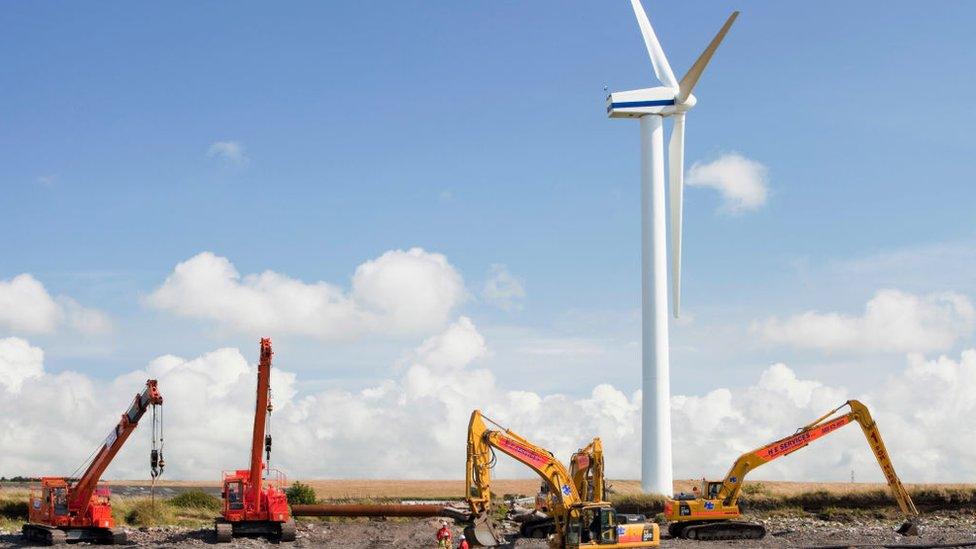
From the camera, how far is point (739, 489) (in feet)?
152

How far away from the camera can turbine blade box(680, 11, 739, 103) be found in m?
56.2

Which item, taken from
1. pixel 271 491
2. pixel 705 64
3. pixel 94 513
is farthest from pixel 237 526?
pixel 705 64

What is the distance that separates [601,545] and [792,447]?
15.7 meters

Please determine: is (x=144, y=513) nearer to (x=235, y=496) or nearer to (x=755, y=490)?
(x=235, y=496)

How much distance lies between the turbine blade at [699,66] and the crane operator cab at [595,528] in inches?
1185

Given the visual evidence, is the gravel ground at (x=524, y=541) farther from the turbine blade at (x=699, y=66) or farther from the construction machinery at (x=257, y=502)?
→ the turbine blade at (x=699, y=66)

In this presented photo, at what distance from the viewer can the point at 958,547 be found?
41625 millimetres

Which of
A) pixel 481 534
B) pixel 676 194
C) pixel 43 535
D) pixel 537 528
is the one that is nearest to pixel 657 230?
pixel 676 194

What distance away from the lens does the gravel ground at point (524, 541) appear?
44656 millimetres

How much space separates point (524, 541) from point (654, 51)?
28.8 metres

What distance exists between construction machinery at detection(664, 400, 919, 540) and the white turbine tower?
11014mm

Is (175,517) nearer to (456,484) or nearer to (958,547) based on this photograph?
(958,547)

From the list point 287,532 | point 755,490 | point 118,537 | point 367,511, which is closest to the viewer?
point 287,532

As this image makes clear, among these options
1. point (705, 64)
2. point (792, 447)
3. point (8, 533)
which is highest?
point (705, 64)
